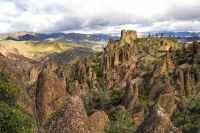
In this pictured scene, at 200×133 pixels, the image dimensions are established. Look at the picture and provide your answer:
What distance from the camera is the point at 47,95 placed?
28594 millimetres

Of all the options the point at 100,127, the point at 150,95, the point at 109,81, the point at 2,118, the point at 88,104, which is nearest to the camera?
the point at 2,118

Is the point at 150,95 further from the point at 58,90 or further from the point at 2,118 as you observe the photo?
the point at 2,118

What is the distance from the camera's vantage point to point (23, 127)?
58.8 feet

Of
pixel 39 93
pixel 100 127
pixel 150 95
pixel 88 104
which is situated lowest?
pixel 88 104

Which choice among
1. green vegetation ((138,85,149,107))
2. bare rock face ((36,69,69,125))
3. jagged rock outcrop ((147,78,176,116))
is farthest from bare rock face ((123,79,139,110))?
bare rock face ((36,69,69,125))

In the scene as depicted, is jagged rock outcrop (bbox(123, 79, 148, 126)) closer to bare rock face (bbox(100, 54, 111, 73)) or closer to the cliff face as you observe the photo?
the cliff face

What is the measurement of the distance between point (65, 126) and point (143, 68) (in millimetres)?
125740

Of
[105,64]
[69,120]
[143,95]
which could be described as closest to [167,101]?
[143,95]

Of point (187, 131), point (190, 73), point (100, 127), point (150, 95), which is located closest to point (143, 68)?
point (190, 73)

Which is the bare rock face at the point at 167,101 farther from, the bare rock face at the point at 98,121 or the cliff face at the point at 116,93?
the bare rock face at the point at 98,121

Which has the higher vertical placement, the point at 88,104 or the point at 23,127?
the point at 23,127

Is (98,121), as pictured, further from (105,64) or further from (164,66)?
(105,64)

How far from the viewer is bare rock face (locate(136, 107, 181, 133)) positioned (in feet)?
54.6

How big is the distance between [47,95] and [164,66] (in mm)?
→ 100507
